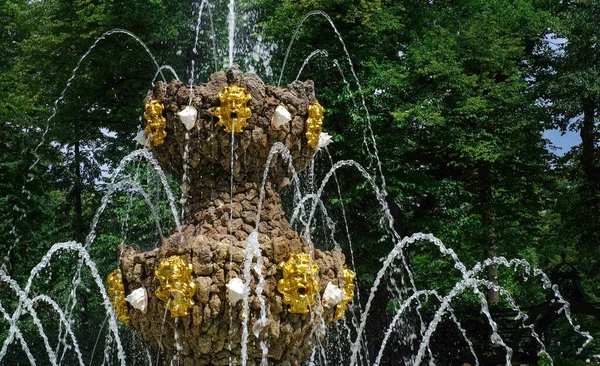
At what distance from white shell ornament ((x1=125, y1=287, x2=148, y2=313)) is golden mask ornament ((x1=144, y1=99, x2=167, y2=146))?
3.97 feet

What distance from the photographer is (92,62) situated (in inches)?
689

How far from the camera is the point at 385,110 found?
1545 cm

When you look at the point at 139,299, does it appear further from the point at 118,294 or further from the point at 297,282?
the point at 297,282

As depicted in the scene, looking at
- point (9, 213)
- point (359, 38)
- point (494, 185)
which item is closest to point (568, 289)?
point (494, 185)

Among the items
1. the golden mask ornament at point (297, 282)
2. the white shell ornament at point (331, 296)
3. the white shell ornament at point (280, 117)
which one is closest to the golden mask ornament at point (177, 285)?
the golden mask ornament at point (297, 282)

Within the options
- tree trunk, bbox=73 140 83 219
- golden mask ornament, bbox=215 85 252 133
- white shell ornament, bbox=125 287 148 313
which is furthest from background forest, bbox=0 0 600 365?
white shell ornament, bbox=125 287 148 313

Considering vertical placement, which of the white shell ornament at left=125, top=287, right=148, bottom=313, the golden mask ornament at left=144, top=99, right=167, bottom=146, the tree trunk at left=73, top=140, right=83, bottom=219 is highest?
the tree trunk at left=73, top=140, right=83, bottom=219

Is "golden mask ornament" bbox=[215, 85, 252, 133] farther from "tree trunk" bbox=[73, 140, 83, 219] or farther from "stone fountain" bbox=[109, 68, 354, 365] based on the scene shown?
"tree trunk" bbox=[73, 140, 83, 219]

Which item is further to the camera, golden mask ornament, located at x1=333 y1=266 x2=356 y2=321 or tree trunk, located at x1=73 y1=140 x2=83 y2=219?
tree trunk, located at x1=73 y1=140 x2=83 y2=219

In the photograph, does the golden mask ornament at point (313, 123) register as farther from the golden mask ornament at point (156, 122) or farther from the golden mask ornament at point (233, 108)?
the golden mask ornament at point (156, 122)

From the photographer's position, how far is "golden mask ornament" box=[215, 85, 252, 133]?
554 centimetres

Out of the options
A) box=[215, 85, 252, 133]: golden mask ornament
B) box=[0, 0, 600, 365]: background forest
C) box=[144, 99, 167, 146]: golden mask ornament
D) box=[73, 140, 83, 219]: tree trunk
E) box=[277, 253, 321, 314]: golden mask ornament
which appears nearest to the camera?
box=[277, 253, 321, 314]: golden mask ornament


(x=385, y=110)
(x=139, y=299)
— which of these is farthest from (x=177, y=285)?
(x=385, y=110)

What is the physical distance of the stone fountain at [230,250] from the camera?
5.11 m
